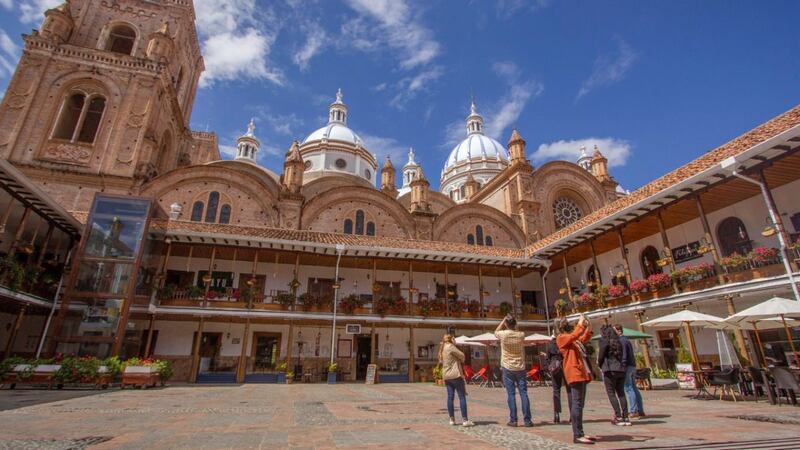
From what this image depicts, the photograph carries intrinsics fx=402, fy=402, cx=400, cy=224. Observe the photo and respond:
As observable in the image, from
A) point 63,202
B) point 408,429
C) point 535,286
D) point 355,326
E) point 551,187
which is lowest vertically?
point 408,429

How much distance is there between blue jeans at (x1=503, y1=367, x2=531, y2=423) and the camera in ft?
19.5

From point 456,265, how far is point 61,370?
17.1 metres

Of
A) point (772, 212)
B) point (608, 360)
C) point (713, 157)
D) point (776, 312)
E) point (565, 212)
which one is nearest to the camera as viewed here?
point (608, 360)

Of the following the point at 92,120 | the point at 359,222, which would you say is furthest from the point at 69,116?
the point at 359,222

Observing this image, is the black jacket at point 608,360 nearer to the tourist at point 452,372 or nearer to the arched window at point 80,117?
the tourist at point 452,372

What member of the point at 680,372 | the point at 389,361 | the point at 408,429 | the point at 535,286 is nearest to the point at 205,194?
the point at 389,361

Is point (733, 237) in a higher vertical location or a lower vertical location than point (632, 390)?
higher

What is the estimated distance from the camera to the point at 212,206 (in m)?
24.8

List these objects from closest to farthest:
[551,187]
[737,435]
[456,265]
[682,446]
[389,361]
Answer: [682,446] → [737,435] → [389,361] → [456,265] → [551,187]

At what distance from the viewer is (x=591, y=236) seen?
18.8m

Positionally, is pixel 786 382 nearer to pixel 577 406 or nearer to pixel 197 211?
pixel 577 406

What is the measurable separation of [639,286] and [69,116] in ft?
111

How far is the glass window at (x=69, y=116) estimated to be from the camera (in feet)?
82.3

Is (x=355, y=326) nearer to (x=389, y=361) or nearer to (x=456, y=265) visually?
(x=389, y=361)
